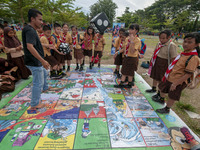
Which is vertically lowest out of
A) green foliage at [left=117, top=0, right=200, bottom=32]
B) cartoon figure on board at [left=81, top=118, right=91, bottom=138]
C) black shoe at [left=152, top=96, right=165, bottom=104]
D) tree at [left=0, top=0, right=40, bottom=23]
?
cartoon figure on board at [left=81, top=118, right=91, bottom=138]

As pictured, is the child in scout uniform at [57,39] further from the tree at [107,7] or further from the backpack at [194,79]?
the tree at [107,7]

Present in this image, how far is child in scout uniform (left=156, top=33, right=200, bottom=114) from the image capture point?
72.8 inches

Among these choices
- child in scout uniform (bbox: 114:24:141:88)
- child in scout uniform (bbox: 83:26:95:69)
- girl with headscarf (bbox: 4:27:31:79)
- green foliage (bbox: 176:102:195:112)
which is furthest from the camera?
child in scout uniform (bbox: 83:26:95:69)

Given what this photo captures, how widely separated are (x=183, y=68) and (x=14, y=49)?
4192mm

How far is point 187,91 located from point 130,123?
258 cm

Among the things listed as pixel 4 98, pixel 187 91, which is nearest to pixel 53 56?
pixel 4 98

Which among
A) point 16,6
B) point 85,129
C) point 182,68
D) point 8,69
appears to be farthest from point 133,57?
point 16,6

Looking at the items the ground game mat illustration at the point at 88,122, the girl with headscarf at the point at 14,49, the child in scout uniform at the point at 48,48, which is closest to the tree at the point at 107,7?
the child in scout uniform at the point at 48,48

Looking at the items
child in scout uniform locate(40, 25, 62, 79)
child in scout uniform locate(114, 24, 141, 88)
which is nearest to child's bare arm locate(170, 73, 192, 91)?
child in scout uniform locate(114, 24, 141, 88)

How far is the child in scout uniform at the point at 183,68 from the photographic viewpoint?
1849 mm

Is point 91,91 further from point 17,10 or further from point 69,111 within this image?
point 17,10

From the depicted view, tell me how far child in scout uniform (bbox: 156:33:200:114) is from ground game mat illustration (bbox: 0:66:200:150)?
532mm

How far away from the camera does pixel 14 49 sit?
131 inches

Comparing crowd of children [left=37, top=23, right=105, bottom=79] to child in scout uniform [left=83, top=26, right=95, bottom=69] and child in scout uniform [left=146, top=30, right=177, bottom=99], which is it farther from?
child in scout uniform [left=146, top=30, right=177, bottom=99]
